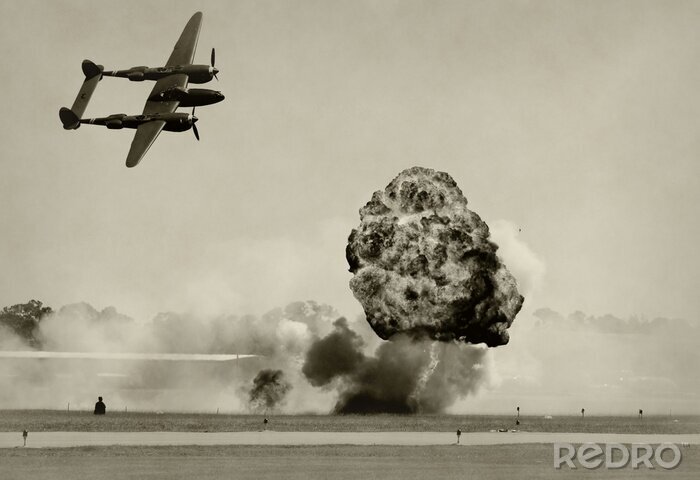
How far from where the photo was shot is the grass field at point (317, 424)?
251ft

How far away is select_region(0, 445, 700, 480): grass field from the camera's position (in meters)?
46.9

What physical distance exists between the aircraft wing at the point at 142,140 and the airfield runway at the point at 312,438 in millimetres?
20228

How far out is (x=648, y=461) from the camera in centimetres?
5488

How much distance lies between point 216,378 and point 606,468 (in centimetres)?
12610

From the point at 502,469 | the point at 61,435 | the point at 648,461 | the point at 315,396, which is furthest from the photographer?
the point at 315,396

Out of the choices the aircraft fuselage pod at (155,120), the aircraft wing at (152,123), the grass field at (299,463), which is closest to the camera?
the grass field at (299,463)

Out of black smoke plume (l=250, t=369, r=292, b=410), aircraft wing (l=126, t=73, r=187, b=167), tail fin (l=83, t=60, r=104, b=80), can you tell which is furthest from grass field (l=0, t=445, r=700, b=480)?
black smoke plume (l=250, t=369, r=292, b=410)

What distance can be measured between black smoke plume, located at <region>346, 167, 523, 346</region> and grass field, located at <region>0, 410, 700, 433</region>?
60.9 feet

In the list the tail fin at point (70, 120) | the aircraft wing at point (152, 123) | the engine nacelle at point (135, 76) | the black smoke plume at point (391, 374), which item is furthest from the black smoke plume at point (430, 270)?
the tail fin at point (70, 120)

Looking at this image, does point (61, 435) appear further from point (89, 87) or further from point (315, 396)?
point (315, 396)

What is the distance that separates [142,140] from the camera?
73.3 m

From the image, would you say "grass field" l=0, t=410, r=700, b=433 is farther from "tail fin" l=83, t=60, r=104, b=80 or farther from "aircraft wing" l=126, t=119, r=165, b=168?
"tail fin" l=83, t=60, r=104, b=80

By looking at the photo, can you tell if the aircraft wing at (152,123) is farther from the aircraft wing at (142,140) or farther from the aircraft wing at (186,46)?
the aircraft wing at (186,46)

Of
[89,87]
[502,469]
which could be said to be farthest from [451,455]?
[89,87]
